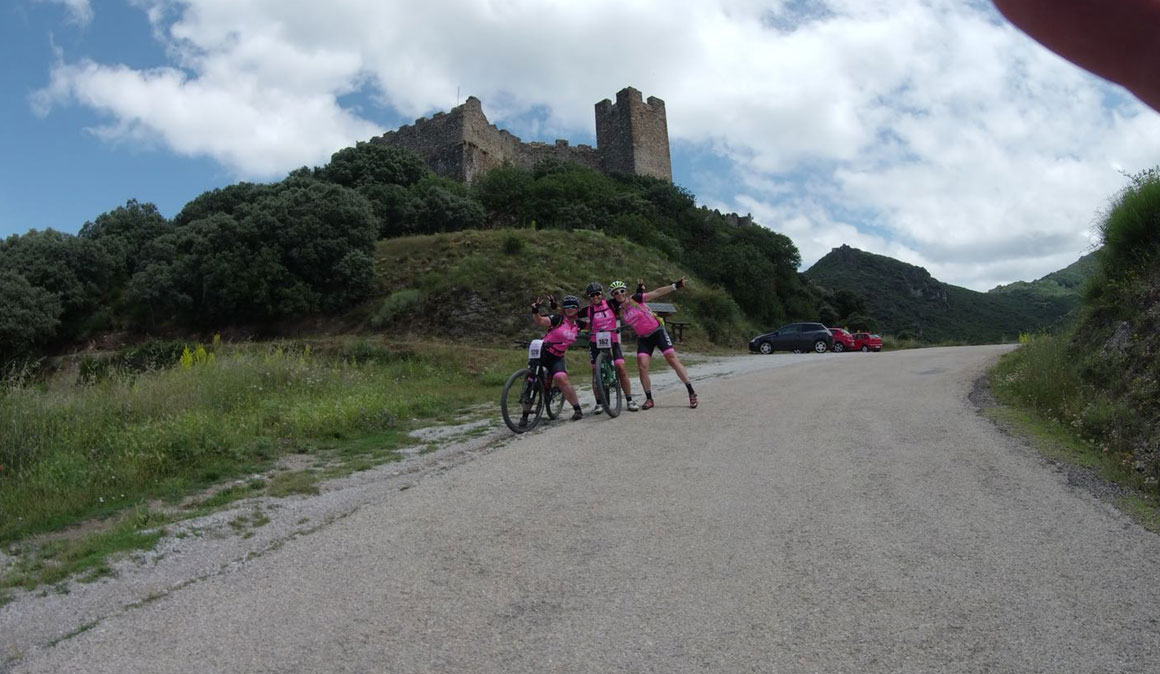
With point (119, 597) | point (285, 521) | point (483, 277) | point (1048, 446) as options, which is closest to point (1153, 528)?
point (1048, 446)

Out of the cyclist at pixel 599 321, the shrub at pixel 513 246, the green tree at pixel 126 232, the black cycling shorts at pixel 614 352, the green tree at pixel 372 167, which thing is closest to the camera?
the black cycling shorts at pixel 614 352

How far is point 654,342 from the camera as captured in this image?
1062cm

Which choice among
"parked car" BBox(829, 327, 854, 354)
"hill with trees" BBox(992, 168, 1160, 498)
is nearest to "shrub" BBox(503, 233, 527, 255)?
"parked car" BBox(829, 327, 854, 354)

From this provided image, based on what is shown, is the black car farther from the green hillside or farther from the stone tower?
the stone tower

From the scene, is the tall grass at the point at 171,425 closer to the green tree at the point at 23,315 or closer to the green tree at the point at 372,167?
the green tree at the point at 23,315

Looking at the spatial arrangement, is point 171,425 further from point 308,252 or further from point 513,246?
point 513,246

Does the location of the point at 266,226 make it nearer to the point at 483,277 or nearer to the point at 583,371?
the point at 483,277

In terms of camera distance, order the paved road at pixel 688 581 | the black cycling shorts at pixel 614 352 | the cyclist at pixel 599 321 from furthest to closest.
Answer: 1. the cyclist at pixel 599 321
2. the black cycling shorts at pixel 614 352
3. the paved road at pixel 688 581

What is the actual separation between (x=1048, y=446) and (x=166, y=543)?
7354mm

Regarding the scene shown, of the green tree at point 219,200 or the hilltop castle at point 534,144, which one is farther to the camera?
the hilltop castle at point 534,144

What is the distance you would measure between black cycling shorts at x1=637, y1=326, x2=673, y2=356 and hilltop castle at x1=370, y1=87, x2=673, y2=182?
45346mm

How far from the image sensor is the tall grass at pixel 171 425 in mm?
6535

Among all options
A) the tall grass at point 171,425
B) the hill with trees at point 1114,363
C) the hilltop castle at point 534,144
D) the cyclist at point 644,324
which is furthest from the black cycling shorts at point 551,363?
the hilltop castle at point 534,144

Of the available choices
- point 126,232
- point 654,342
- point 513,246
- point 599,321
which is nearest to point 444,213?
point 513,246
